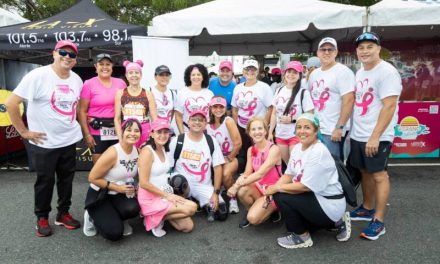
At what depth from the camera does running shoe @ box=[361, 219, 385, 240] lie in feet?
10.4

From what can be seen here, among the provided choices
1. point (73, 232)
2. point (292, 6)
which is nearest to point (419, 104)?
point (292, 6)

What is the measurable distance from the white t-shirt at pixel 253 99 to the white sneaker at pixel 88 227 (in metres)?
2.13

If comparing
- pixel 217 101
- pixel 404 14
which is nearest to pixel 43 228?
pixel 217 101

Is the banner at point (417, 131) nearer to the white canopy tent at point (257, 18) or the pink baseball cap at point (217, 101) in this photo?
the white canopy tent at point (257, 18)

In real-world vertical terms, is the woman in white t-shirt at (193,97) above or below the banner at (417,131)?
above

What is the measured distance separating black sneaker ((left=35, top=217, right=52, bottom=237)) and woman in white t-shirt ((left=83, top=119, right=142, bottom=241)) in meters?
0.36

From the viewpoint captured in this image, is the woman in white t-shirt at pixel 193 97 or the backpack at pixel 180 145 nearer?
the backpack at pixel 180 145

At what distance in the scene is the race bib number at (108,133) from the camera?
3.63 meters

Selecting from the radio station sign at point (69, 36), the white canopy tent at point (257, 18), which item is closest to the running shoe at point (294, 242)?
the white canopy tent at point (257, 18)

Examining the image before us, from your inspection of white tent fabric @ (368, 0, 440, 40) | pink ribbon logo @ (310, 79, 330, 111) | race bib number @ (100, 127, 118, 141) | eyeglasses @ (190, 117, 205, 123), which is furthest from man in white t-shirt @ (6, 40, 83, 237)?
white tent fabric @ (368, 0, 440, 40)

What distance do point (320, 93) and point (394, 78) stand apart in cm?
72

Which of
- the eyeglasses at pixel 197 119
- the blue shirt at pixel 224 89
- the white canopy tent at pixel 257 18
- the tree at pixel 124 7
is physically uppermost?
the tree at pixel 124 7

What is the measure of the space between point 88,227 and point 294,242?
6.44ft

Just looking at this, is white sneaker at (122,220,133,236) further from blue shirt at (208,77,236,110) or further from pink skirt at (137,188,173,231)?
blue shirt at (208,77,236,110)
